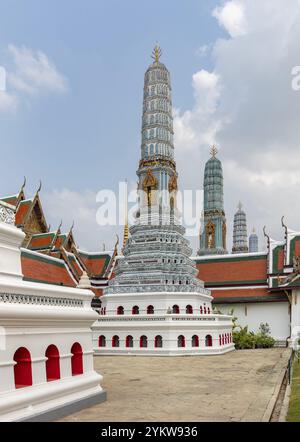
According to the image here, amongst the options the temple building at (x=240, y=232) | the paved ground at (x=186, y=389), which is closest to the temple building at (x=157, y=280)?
the paved ground at (x=186, y=389)

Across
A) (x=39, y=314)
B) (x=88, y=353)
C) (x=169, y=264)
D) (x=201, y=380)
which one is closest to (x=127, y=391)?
(x=88, y=353)

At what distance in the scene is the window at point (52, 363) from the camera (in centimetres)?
1060

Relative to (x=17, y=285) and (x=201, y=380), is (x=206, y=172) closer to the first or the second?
(x=201, y=380)

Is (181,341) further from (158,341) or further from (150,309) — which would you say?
(150,309)

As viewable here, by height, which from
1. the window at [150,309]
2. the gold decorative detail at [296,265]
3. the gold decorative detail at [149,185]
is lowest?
the window at [150,309]

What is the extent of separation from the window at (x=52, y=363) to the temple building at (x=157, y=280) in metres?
16.1

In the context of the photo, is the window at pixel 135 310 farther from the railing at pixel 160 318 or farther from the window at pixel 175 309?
the window at pixel 175 309

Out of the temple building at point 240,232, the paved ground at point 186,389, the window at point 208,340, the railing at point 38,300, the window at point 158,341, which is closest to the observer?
the railing at point 38,300

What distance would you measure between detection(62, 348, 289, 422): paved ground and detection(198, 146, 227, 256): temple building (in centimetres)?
3903

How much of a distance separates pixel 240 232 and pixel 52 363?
233 feet

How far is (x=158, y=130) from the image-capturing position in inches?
1337

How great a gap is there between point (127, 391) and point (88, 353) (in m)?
2.34

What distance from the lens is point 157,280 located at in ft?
94.9

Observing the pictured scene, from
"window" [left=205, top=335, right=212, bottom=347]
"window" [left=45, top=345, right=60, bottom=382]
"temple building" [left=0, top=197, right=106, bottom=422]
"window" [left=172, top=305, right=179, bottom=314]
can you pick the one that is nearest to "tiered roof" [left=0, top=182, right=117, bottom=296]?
"window" [left=172, top=305, right=179, bottom=314]
